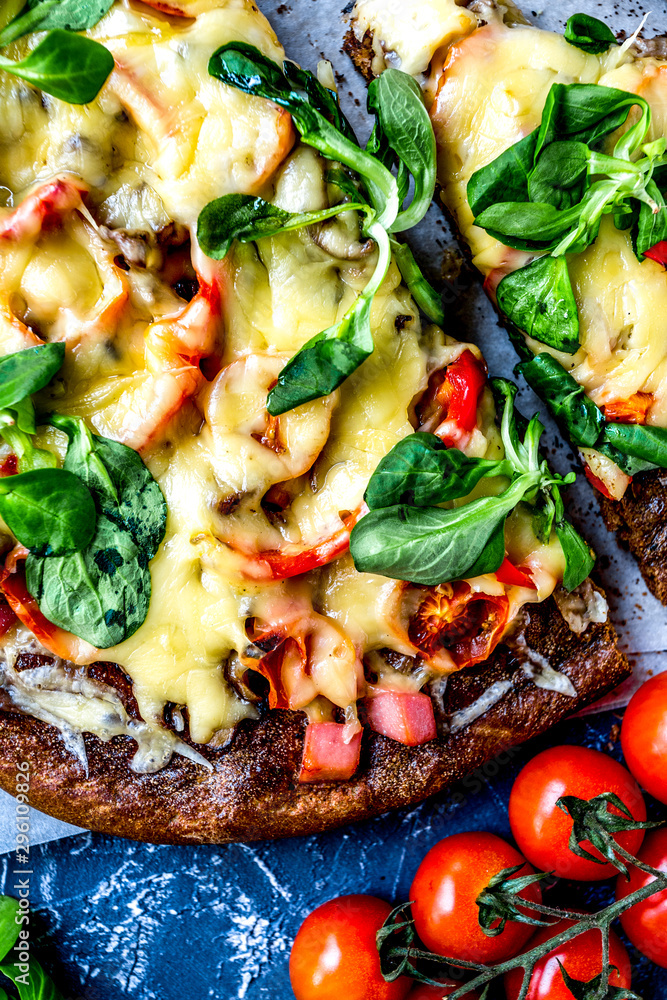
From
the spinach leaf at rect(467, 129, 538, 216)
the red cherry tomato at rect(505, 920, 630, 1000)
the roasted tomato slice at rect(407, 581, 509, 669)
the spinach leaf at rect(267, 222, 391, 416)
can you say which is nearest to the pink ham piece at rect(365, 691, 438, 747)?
the roasted tomato slice at rect(407, 581, 509, 669)

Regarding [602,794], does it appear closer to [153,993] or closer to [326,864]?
[326,864]

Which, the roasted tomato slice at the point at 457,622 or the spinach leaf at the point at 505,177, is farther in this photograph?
the roasted tomato slice at the point at 457,622

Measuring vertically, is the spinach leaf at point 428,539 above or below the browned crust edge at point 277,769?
above

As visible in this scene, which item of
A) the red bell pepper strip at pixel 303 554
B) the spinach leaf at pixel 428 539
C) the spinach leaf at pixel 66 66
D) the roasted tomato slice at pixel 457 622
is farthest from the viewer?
the roasted tomato slice at pixel 457 622

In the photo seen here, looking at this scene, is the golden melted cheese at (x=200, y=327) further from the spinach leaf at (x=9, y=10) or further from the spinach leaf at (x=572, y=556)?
the spinach leaf at (x=572, y=556)

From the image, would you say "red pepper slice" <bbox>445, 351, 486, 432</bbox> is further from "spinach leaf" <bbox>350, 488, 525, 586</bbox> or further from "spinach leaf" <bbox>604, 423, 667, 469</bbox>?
"spinach leaf" <bbox>604, 423, 667, 469</bbox>

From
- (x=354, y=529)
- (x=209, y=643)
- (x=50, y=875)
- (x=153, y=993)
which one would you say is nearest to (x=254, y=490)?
(x=354, y=529)

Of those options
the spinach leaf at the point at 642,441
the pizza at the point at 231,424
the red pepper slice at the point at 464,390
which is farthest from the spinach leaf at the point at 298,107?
the spinach leaf at the point at 642,441
